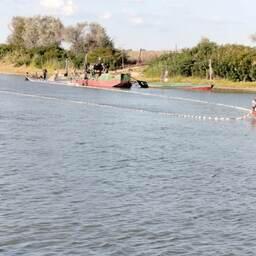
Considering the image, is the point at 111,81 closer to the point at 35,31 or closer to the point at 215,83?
the point at 215,83

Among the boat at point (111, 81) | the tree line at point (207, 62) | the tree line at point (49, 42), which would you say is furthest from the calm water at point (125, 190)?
the tree line at point (49, 42)

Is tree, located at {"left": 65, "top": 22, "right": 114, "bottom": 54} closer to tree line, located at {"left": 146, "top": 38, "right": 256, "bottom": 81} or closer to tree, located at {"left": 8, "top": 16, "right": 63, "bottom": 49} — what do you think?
tree, located at {"left": 8, "top": 16, "right": 63, "bottom": 49}

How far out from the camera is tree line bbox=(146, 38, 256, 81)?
10519cm

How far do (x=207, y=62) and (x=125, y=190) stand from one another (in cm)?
8994

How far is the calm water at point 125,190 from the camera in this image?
15805 millimetres

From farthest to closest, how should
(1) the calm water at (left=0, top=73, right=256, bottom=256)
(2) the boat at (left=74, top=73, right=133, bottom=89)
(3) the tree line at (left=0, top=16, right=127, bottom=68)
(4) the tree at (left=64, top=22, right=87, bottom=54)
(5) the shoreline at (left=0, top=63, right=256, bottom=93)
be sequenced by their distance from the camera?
(4) the tree at (left=64, top=22, right=87, bottom=54)
(3) the tree line at (left=0, top=16, right=127, bottom=68)
(5) the shoreline at (left=0, top=63, right=256, bottom=93)
(2) the boat at (left=74, top=73, right=133, bottom=89)
(1) the calm water at (left=0, top=73, right=256, bottom=256)

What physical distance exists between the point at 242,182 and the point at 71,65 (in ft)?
371

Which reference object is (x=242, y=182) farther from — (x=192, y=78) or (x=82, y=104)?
(x=192, y=78)

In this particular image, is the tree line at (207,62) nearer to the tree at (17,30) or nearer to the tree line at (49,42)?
the tree line at (49,42)

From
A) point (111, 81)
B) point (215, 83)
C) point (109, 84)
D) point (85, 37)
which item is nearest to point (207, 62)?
point (215, 83)

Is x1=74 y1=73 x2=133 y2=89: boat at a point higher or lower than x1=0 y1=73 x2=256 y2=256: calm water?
higher

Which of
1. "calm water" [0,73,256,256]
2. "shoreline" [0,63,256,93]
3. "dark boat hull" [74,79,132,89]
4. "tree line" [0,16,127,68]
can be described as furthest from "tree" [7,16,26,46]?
"calm water" [0,73,256,256]

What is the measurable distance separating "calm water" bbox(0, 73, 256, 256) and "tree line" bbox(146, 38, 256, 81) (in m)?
64.7

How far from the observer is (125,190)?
21.2 m
